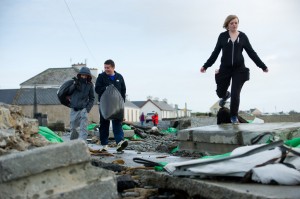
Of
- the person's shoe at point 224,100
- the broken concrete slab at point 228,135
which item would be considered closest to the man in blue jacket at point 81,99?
the broken concrete slab at point 228,135

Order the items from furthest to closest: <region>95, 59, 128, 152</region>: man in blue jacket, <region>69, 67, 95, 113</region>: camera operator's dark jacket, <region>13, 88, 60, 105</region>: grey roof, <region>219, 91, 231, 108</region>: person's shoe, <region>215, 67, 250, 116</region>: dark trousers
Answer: <region>13, 88, 60, 105</region>: grey roof
<region>69, 67, 95, 113</region>: camera operator's dark jacket
<region>95, 59, 128, 152</region>: man in blue jacket
<region>219, 91, 231, 108</region>: person's shoe
<region>215, 67, 250, 116</region>: dark trousers

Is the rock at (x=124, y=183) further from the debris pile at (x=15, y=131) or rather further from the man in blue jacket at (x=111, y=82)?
the man in blue jacket at (x=111, y=82)

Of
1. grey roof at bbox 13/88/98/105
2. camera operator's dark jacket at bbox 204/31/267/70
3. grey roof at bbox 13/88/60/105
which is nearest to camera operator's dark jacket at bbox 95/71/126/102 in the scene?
camera operator's dark jacket at bbox 204/31/267/70

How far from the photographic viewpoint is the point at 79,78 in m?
8.88

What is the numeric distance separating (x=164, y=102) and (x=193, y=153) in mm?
117389

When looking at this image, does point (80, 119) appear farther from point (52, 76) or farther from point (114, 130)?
point (52, 76)

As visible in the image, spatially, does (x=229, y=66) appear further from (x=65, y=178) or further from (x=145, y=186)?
(x=65, y=178)

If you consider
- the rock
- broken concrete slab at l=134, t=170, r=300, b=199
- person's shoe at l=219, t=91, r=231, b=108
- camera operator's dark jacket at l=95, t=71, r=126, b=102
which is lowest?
the rock

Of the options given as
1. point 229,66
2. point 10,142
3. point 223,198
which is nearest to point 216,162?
point 223,198

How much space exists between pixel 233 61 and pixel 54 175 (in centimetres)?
519

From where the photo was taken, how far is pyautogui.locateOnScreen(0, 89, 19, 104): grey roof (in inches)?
2810

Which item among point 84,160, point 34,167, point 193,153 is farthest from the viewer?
point 193,153

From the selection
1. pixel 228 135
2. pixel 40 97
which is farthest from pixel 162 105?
pixel 228 135

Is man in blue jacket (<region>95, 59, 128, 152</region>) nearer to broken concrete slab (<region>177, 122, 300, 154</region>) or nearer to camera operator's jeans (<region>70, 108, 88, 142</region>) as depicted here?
camera operator's jeans (<region>70, 108, 88, 142</region>)
